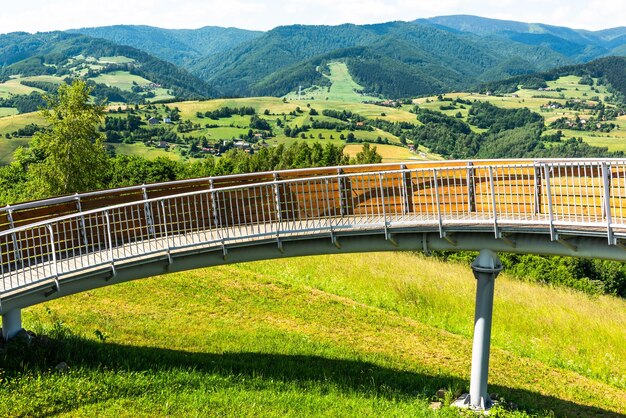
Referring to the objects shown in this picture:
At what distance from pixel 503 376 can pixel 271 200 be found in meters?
8.41

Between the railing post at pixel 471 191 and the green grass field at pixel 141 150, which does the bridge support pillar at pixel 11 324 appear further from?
the green grass field at pixel 141 150

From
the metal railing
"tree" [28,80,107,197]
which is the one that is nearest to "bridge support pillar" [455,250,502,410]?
the metal railing

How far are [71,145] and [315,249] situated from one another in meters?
20.7

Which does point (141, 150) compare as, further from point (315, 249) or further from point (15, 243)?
point (315, 249)

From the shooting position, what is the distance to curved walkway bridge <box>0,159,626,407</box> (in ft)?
40.7

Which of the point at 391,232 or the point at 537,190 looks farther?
the point at 391,232

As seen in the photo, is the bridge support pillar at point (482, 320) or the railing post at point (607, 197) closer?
the railing post at point (607, 197)

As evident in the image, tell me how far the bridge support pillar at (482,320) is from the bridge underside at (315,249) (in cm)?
44

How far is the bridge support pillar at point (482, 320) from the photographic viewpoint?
13.8 metres

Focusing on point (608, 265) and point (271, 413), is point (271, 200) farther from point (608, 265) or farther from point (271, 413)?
point (608, 265)

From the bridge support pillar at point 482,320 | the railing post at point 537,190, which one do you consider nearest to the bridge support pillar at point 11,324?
the bridge support pillar at point 482,320

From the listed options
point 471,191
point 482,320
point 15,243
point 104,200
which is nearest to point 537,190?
point 471,191

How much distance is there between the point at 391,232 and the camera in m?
13.7

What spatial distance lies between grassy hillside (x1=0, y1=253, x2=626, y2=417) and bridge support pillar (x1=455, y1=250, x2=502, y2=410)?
83cm
